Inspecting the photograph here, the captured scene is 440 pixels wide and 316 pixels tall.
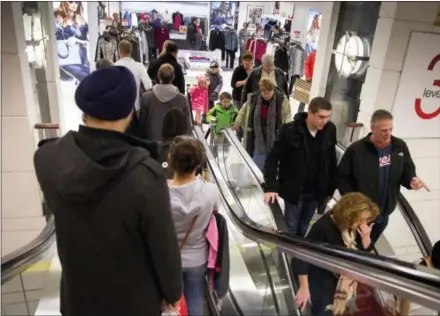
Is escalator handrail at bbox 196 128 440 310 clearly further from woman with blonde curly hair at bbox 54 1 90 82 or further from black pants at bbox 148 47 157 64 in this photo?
black pants at bbox 148 47 157 64

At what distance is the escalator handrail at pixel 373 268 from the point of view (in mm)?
1475

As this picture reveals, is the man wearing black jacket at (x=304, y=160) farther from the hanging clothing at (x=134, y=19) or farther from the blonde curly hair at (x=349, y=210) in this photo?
the hanging clothing at (x=134, y=19)

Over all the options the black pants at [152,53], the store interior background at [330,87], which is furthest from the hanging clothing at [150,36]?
the store interior background at [330,87]

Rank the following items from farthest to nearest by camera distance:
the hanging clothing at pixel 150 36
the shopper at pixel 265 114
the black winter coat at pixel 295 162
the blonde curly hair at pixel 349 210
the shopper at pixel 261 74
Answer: the hanging clothing at pixel 150 36
the shopper at pixel 261 74
the shopper at pixel 265 114
the black winter coat at pixel 295 162
the blonde curly hair at pixel 349 210

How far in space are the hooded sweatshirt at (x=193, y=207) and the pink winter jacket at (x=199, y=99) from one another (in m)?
5.09

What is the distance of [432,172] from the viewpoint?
190 inches

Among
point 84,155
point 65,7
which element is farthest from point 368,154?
point 65,7

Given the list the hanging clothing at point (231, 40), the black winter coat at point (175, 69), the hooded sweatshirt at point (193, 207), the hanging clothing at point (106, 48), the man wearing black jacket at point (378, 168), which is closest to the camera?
the hooded sweatshirt at point (193, 207)

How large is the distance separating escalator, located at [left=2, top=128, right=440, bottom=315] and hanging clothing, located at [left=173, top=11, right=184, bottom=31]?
1279 centimetres

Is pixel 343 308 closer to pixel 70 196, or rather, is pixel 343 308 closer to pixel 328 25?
pixel 70 196

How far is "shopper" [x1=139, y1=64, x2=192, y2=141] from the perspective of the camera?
4.19 m

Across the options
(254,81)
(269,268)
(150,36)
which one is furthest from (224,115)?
(150,36)

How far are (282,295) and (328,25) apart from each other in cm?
390

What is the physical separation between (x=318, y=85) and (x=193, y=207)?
Result: 420cm
